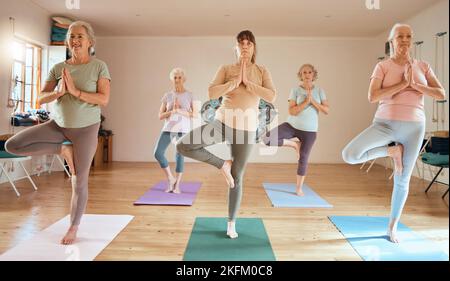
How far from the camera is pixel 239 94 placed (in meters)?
2.34

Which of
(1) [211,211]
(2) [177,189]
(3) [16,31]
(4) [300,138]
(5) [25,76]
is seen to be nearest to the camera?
(1) [211,211]

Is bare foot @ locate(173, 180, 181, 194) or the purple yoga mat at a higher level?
bare foot @ locate(173, 180, 181, 194)

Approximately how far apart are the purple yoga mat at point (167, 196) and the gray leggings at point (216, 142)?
1.24 meters

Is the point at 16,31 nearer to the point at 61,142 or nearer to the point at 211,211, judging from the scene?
the point at 61,142

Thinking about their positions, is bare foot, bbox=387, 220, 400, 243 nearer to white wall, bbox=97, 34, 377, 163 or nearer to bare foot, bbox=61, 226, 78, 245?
bare foot, bbox=61, 226, 78, 245

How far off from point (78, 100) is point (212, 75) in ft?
17.2

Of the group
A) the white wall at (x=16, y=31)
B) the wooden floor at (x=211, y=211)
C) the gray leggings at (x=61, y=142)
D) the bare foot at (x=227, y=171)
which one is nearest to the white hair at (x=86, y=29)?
the gray leggings at (x=61, y=142)

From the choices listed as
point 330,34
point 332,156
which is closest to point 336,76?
point 330,34

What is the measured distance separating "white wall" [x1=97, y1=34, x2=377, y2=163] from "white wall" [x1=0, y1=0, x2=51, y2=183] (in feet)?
7.03

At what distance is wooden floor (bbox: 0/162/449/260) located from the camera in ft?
7.36

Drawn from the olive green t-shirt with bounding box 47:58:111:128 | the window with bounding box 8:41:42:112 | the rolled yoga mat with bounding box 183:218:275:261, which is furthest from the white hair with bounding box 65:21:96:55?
the window with bounding box 8:41:42:112

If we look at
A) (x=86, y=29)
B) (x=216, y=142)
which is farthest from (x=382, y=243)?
(x=86, y=29)

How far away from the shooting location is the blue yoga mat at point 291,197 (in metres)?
3.48

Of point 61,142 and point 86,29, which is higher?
point 86,29
